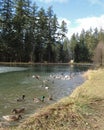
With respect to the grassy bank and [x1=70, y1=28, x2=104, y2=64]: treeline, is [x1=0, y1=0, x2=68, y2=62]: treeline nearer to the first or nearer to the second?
[x1=70, y1=28, x2=104, y2=64]: treeline

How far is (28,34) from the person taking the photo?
9106 centimetres

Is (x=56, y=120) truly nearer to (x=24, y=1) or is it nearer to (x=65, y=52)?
(x=24, y=1)

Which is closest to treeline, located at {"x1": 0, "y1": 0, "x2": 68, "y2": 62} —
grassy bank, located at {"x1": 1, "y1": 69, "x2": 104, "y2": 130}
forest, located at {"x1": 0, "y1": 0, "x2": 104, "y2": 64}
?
forest, located at {"x1": 0, "y1": 0, "x2": 104, "y2": 64}

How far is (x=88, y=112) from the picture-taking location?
37.3ft

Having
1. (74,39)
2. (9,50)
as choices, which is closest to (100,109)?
(9,50)

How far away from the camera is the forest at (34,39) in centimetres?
8388

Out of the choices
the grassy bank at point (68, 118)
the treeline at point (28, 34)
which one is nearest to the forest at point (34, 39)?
the treeline at point (28, 34)

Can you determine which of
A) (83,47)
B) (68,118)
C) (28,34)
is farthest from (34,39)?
(68,118)

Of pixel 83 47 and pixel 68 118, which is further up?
pixel 83 47

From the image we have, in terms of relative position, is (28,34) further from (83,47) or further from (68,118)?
(68,118)

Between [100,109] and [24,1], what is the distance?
82.8 metres

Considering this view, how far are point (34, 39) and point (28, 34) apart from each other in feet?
8.06

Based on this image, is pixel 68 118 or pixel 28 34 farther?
pixel 28 34

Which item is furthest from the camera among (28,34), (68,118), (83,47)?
(83,47)
